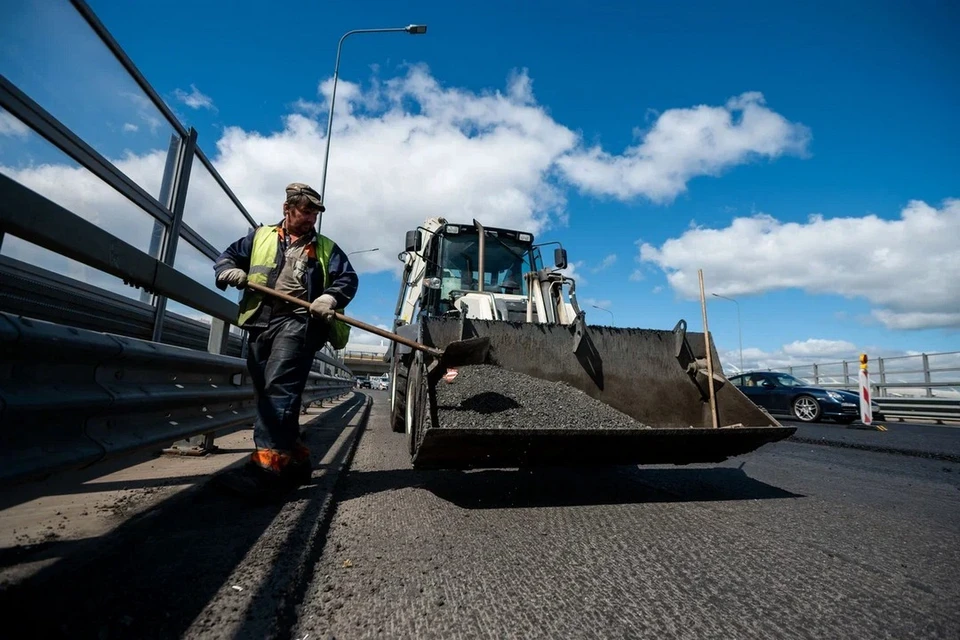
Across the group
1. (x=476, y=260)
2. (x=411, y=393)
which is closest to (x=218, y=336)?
(x=411, y=393)

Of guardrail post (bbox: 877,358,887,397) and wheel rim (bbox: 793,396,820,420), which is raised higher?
guardrail post (bbox: 877,358,887,397)

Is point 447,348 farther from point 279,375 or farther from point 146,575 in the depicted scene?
point 146,575

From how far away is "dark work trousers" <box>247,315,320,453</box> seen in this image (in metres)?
2.56

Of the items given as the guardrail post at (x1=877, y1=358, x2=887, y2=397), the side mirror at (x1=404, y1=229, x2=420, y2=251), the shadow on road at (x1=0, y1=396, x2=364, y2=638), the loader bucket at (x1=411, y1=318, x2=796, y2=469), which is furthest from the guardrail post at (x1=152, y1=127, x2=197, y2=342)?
the guardrail post at (x1=877, y1=358, x2=887, y2=397)

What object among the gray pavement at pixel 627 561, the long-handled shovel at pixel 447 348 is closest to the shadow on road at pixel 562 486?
the gray pavement at pixel 627 561

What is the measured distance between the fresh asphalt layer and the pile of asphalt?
43 cm

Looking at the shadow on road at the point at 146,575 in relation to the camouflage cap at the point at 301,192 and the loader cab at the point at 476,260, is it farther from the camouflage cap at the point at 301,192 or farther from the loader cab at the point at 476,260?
the loader cab at the point at 476,260

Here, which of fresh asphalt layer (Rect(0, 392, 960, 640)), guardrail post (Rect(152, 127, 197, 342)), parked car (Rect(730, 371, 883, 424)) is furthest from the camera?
parked car (Rect(730, 371, 883, 424))

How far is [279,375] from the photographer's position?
2602mm

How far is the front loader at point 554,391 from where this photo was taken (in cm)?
252

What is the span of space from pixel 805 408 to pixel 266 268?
1287 cm

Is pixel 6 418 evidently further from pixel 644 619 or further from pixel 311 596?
pixel 644 619

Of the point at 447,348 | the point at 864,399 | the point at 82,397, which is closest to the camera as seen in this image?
the point at 82,397

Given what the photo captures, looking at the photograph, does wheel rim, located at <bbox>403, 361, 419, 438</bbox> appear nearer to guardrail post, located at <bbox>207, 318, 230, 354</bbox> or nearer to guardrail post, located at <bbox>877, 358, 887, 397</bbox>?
guardrail post, located at <bbox>207, 318, 230, 354</bbox>
